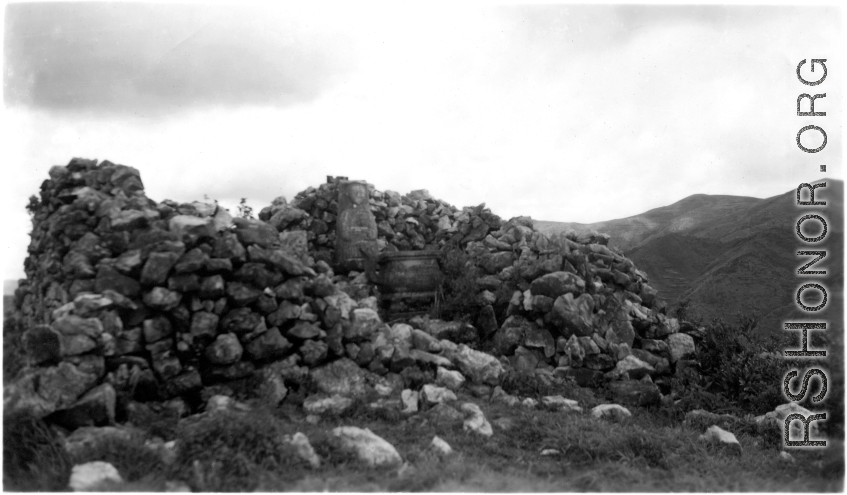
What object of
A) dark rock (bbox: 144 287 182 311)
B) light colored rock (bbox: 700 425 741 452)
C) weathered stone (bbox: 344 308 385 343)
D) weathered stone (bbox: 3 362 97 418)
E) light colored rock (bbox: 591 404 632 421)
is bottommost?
light colored rock (bbox: 700 425 741 452)

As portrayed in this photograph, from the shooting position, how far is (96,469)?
4.21m

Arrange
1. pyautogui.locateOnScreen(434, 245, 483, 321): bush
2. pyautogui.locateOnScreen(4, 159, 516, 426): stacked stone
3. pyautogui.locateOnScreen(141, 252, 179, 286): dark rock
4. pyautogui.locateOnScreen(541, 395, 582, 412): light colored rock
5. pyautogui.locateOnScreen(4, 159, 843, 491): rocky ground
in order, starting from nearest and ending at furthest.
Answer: pyautogui.locateOnScreen(4, 159, 843, 491): rocky ground, pyautogui.locateOnScreen(4, 159, 516, 426): stacked stone, pyautogui.locateOnScreen(141, 252, 179, 286): dark rock, pyautogui.locateOnScreen(541, 395, 582, 412): light colored rock, pyautogui.locateOnScreen(434, 245, 483, 321): bush

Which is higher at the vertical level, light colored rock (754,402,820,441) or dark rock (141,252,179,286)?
dark rock (141,252,179,286)

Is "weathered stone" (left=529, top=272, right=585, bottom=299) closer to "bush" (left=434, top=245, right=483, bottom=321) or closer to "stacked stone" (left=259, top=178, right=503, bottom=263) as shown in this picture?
"bush" (left=434, top=245, right=483, bottom=321)

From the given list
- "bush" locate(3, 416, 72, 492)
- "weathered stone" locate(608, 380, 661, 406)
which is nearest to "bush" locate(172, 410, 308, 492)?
"bush" locate(3, 416, 72, 492)

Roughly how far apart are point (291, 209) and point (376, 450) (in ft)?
29.4

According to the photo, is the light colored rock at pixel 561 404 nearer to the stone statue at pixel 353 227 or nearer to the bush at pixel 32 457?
the bush at pixel 32 457

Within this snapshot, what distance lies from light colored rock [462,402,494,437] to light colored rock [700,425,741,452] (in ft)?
7.80

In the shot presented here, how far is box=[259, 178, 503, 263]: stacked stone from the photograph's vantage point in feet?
43.4

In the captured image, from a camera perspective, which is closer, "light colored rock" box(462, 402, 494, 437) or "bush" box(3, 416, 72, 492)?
"bush" box(3, 416, 72, 492)

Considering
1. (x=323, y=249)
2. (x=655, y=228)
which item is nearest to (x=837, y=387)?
(x=323, y=249)

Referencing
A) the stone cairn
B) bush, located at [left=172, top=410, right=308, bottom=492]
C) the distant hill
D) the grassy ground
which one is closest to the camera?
bush, located at [left=172, top=410, right=308, bottom=492]

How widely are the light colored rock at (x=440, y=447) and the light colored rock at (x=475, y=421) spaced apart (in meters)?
0.57

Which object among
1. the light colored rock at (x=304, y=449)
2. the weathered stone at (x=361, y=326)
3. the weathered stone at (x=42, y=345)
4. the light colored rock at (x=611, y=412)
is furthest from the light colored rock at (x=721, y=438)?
the weathered stone at (x=42, y=345)
